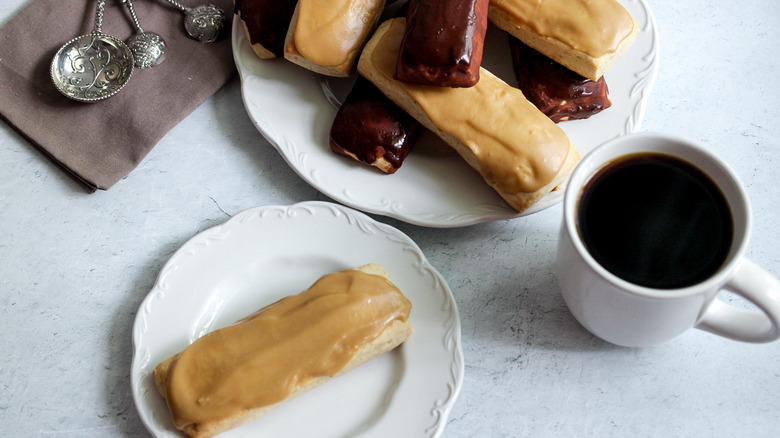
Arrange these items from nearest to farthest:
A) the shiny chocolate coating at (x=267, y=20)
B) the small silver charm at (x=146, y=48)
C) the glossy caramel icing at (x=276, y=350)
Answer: the glossy caramel icing at (x=276, y=350)
the shiny chocolate coating at (x=267, y=20)
the small silver charm at (x=146, y=48)

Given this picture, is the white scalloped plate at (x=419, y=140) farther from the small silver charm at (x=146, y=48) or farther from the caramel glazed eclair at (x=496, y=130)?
the small silver charm at (x=146, y=48)

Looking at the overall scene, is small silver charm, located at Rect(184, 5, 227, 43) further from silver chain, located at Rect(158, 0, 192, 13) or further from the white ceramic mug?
the white ceramic mug

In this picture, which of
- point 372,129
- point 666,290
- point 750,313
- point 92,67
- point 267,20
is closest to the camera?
point 666,290

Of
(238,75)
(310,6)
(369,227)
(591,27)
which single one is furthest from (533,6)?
(238,75)

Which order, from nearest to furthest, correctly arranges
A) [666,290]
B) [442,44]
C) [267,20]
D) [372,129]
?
1. [666,290]
2. [442,44]
3. [372,129]
4. [267,20]

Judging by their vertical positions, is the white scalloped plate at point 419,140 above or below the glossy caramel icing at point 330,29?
below

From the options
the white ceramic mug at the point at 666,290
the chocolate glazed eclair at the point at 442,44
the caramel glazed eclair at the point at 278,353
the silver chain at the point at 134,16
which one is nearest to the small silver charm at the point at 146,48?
the silver chain at the point at 134,16

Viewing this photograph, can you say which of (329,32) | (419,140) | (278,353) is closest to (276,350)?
(278,353)

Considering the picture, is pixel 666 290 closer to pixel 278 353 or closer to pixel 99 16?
pixel 278 353
